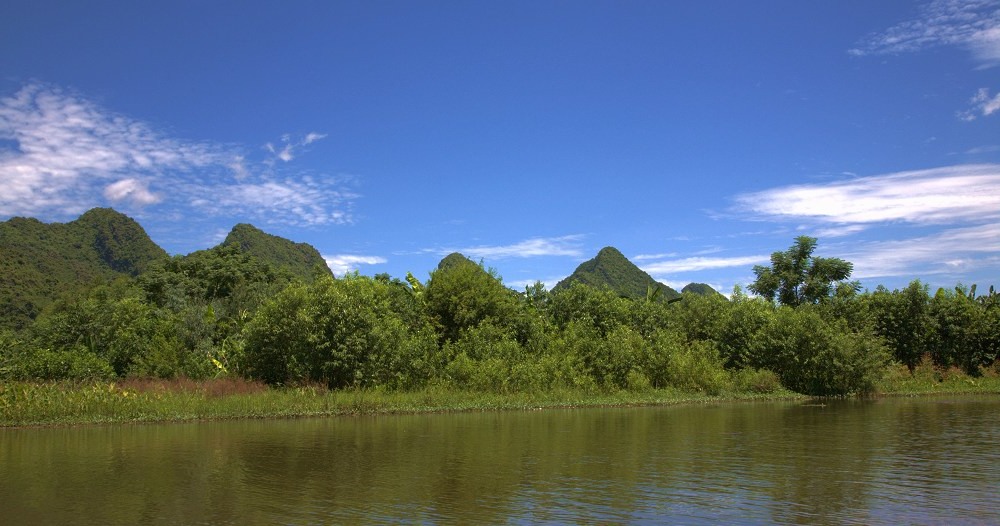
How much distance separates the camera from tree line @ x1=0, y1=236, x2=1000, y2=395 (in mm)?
35781

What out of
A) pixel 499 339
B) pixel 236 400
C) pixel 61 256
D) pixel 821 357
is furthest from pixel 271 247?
pixel 821 357

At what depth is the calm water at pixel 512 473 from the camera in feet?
36.9

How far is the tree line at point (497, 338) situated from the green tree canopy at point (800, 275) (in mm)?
3644

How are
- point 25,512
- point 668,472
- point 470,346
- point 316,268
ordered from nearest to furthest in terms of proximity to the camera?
point 25,512 < point 668,472 < point 470,346 < point 316,268

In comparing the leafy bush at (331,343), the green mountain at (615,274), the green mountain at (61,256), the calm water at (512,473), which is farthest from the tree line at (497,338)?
the green mountain at (615,274)

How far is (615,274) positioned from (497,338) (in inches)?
2586

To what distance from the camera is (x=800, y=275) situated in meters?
61.6

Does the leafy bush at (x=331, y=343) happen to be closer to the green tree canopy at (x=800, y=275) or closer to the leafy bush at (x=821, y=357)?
the leafy bush at (x=821, y=357)

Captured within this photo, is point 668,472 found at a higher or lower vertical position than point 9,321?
lower

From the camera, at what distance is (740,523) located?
1027cm

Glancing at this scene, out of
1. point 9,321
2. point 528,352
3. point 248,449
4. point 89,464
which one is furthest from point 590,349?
point 9,321

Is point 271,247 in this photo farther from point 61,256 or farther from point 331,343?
point 331,343

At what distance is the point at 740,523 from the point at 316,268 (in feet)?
200

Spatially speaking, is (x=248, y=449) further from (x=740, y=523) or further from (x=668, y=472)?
(x=740, y=523)
